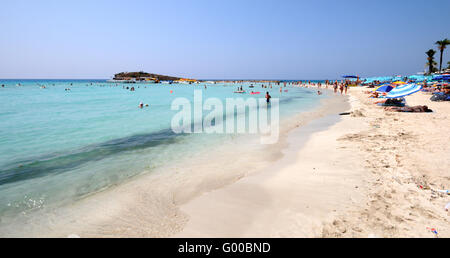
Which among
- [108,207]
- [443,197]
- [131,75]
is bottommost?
[108,207]

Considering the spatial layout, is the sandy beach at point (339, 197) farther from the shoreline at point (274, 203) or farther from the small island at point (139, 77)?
the small island at point (139, 77)

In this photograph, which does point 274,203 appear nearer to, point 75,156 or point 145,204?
point 145,204

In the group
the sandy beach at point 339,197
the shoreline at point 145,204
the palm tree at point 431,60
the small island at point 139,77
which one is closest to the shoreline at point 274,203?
the sandy beach at point 339,197

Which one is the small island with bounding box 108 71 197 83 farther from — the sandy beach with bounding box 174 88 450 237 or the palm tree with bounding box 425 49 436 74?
the sandy beach with bounding box 174 88 450 237

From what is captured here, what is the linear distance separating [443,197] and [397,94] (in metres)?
16.2

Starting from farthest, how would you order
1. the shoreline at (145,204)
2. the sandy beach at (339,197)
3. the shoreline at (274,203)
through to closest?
1. the shoreline at (145,204)
2. the shoreline at (274,203)
3. the sandy beach at (339,197)

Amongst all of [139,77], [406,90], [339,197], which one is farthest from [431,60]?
[139,77]

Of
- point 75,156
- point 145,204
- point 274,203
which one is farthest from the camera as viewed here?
point 75,156

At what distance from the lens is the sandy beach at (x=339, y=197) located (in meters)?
3.58

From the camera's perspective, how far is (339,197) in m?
→ 4.55

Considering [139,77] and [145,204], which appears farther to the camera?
[139,77]

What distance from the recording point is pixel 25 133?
40.2ft
